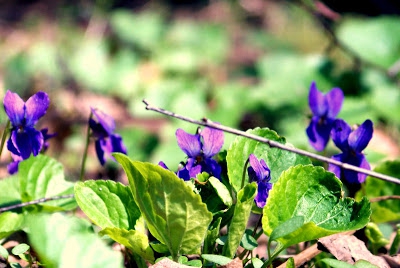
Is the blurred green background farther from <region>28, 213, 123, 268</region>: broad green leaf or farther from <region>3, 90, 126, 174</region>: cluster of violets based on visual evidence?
<region>28, 213, 123, 268</region>: broad green leaf

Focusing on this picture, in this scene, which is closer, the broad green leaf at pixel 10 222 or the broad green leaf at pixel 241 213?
the broad green leaf at pixel 241 213

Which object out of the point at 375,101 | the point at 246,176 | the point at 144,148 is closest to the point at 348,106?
the point at 375,101

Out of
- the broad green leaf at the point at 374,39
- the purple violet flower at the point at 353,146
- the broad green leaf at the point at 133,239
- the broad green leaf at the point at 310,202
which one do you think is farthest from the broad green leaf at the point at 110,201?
the broad green leaf at the point at 374,39

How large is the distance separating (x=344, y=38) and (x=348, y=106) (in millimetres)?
891

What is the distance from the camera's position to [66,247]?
1042 millimetres

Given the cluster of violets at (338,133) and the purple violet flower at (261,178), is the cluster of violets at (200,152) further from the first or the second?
the cluster of violets at (338,133)

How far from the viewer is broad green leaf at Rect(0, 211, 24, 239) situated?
5.34ft

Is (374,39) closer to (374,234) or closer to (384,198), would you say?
(384,198)

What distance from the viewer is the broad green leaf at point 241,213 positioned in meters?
1.38

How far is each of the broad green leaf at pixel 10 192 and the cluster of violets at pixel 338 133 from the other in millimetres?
915

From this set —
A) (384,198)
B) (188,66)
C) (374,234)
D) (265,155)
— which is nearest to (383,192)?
(384,198)

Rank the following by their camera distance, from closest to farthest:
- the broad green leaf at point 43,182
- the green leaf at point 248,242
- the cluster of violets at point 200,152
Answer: the green leaf at point 248,242 < the cluster of violets at point 200,152 < the broad green leaf at point 43,182

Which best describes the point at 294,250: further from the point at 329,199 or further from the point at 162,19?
the point at 162,19

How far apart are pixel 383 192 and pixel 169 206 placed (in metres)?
0.79
